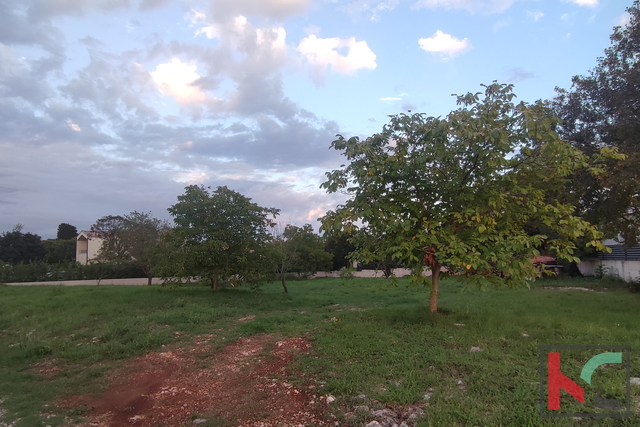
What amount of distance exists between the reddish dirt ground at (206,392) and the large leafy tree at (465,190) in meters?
2.61

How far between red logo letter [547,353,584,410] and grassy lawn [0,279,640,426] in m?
0.14

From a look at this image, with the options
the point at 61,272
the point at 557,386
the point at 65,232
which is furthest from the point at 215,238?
the point at 65,232

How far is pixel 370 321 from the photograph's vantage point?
326 inches

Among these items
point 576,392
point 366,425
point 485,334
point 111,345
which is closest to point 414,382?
point 366,425

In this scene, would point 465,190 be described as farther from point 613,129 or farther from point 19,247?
point 19,247

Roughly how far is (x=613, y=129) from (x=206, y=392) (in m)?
11.8

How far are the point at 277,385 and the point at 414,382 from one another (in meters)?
1.70

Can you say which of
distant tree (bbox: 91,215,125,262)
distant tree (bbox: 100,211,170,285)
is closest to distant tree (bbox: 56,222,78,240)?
distant tree (bbox: 91,215,125,262)

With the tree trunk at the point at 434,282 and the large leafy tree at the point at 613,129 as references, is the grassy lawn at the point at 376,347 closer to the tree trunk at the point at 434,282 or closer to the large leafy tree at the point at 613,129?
the tree trunk at the point at 434,282

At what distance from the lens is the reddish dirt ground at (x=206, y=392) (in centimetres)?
427

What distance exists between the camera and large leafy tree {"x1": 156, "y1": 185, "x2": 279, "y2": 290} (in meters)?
14.5

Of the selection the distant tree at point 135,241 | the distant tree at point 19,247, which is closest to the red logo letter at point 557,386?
the distant tree at point 135,241

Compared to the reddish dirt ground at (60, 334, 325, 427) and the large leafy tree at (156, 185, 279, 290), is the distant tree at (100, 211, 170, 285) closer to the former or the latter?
the large leafy tree at (156, 185, 279, 290)

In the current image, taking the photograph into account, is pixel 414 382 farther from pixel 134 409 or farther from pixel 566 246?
pixel 566 246
